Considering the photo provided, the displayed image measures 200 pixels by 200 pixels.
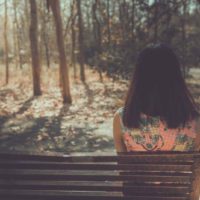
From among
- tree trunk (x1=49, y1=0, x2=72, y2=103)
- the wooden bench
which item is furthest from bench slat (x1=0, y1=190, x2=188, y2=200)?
tree trunk (x1=49, y1=0, x2=72, y2=103)

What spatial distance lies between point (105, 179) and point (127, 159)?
0.17 m

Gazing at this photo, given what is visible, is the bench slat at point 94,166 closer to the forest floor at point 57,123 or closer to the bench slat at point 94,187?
the bench slat at point 94,187

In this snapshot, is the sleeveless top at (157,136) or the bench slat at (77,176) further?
the sleeveless top at (157,136)

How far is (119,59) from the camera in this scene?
985 inches

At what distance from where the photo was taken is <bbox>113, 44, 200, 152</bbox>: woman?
298 cm

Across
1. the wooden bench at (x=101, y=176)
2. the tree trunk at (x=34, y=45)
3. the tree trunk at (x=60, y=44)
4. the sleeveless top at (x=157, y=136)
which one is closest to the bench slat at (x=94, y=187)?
the wooden bench at (x=101, y=176)

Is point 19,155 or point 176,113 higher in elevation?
point 176,113

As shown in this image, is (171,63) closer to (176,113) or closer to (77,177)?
(176,113)

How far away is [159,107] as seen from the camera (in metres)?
3.04

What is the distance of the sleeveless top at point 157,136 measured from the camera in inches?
122

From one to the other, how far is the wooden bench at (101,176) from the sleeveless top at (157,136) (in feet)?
0.92

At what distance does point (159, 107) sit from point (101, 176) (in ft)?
1.72

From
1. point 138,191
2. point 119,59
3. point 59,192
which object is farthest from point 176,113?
point 119,59

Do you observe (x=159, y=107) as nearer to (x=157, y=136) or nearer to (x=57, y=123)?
(x=157, y=136)
